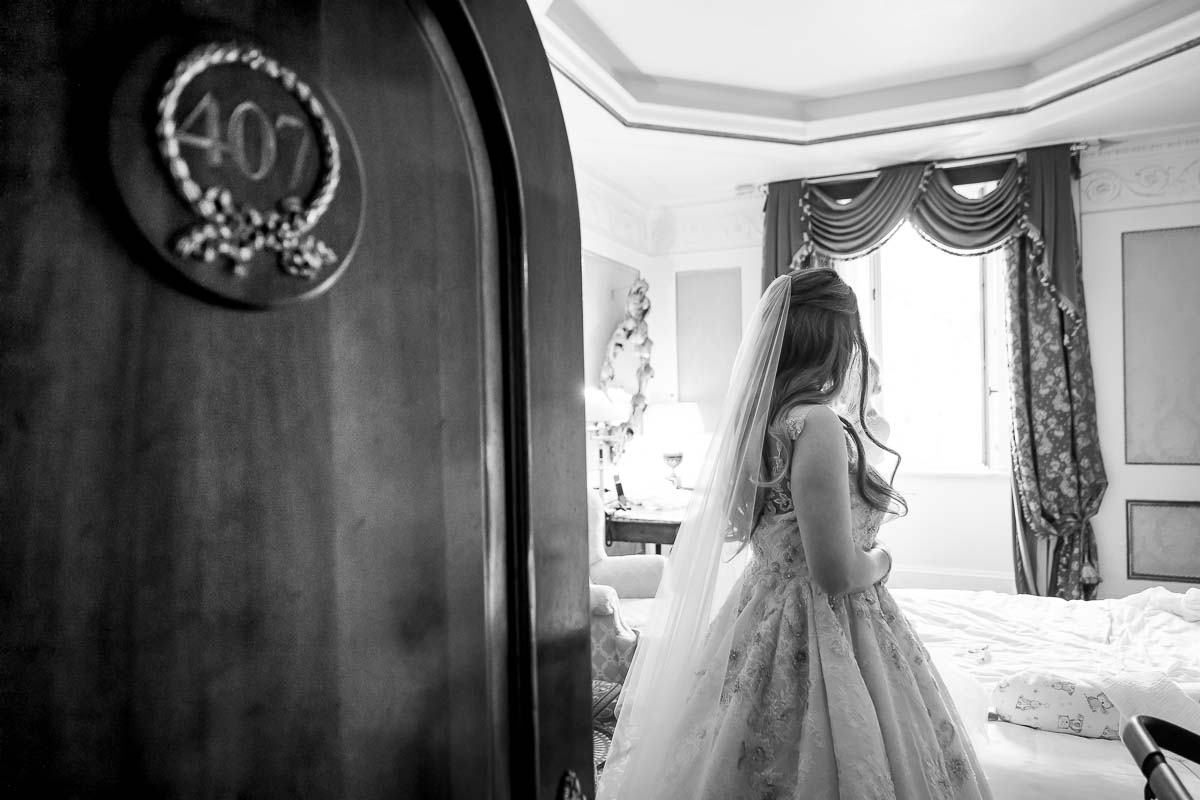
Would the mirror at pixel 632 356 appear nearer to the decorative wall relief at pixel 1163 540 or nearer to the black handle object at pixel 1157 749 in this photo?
the decorative wall relief at pixel 1163 540

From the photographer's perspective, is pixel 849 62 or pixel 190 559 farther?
pixel 849 62

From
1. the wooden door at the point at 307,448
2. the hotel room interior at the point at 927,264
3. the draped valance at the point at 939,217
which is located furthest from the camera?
the draped valance at the point at 939,217

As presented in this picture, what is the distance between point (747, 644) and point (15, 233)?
1620mm

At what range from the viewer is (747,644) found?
66.4 inches

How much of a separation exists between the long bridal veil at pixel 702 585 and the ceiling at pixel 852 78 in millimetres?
1874

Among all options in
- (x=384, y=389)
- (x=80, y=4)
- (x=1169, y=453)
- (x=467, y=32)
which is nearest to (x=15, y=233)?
(x=80, y=4)

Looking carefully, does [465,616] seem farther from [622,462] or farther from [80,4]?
[622,462]

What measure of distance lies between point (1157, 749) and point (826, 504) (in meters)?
0.66

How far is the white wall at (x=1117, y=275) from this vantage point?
435 cm

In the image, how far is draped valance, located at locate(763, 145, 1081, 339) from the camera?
4398mm

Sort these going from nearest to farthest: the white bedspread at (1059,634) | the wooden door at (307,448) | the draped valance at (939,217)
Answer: the wooden door at (307,448)
the white bedspread at (1059,634)
the draped valance at (939,217)

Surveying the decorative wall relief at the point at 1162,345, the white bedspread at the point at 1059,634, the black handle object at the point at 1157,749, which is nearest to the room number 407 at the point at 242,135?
the black handle object at the point at 1157,749

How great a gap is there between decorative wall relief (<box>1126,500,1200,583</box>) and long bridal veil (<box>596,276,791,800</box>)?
3.81 meters

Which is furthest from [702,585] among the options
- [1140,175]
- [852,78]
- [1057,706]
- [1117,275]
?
[1140,175]
